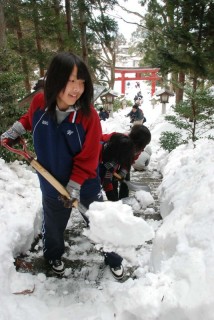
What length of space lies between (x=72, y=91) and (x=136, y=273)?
1803mm

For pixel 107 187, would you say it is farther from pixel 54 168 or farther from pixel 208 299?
pixel 208 299

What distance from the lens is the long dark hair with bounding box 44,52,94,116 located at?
2.07 meters

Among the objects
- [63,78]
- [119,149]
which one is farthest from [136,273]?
[63,78]

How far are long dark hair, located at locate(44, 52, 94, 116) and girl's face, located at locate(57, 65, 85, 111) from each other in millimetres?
23

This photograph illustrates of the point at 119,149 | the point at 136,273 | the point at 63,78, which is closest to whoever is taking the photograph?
the point at 63,78

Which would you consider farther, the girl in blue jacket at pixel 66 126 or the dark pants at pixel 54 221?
the dark pants at pixel 54 221

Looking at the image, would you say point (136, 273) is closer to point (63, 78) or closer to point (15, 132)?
point (15, 132)

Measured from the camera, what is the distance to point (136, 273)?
2.79m

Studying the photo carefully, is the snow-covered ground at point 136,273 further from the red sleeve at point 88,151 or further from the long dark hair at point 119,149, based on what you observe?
the long dark hair at point 119,149

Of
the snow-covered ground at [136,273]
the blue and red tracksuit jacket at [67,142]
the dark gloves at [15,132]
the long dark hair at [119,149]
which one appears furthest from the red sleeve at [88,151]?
the long dark hair at [119,149]

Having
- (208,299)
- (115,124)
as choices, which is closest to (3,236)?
(208,299)

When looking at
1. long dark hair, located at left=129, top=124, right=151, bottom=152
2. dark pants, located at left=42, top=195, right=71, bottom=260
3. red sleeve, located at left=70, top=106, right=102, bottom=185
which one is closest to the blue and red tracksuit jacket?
red sleeve, located at left=70, top=106, right=102, bottom=185

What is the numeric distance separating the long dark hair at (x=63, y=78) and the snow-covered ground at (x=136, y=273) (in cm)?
82

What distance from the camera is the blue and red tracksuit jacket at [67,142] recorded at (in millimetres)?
2252
